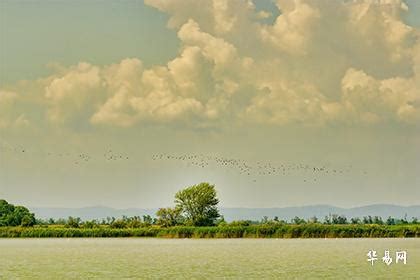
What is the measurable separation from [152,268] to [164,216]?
4948 cm

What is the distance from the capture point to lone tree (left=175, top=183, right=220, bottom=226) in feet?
273

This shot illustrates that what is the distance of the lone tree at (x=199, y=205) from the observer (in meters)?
83.1

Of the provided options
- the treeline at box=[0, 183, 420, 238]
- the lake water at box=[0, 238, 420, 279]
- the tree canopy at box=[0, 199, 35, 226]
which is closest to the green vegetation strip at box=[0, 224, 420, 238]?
the treeline at box=[0, 183, 420, 238]

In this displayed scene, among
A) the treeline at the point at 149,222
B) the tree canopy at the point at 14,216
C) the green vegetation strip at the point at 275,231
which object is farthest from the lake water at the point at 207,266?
the tree canopy at the point at 14,216

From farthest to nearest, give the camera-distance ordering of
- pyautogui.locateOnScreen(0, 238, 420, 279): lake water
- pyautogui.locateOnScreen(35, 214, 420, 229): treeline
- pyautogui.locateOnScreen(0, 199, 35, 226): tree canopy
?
pyautogui.locateOnScreen(0, 199, 35, 226): tree canopy < pyautogui.locateOnScreen(35, 214, 420, 229): treeline < pyautogui.locateOnScreen(0, 238, 420, 279): lake water

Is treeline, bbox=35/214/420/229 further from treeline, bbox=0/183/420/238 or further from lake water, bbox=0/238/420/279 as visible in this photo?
lake water, bbox=0/238/420/279

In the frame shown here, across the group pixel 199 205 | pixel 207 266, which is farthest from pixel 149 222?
pixel 207 266

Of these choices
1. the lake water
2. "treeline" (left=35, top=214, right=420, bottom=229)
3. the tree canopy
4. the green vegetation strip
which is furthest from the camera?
the tree canopy

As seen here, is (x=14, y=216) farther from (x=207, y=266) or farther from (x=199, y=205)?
(x=207, y=266)

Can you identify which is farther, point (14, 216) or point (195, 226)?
point (14, 216)

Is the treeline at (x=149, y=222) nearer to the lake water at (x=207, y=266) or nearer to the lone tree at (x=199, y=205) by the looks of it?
the lone tree at (x=199, y=205)

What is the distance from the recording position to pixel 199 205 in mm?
83438

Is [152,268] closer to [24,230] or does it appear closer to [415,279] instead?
[415,279]

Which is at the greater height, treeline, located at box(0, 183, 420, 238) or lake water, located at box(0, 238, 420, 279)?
treeline, located at box(0, 183, 420, 238)
